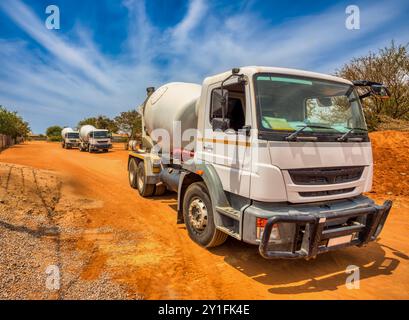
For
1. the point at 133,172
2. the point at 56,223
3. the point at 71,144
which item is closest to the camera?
the point at 56,223

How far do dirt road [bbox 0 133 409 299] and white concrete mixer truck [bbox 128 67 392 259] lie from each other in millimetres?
540

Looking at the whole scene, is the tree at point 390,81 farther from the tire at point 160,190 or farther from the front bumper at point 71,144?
the front bumper at point 71,144

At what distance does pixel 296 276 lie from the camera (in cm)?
434

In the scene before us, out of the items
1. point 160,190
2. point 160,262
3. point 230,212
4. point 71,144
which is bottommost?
point 160,262

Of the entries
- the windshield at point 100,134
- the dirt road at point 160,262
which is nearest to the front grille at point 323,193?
the dirt road at point 160,262

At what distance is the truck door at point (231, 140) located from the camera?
13.7 feet

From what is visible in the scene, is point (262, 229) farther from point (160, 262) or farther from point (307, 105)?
point (307, 105)

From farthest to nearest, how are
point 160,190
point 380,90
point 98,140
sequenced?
point 98,140, point 160,190, point 380,90

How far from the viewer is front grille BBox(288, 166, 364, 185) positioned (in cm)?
395

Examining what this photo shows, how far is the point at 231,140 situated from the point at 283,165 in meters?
0.97

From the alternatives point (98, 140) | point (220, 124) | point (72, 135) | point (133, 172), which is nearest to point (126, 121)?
point (72, 135)

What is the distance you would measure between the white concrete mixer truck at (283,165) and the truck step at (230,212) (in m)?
0.01

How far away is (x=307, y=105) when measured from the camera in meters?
4.48
